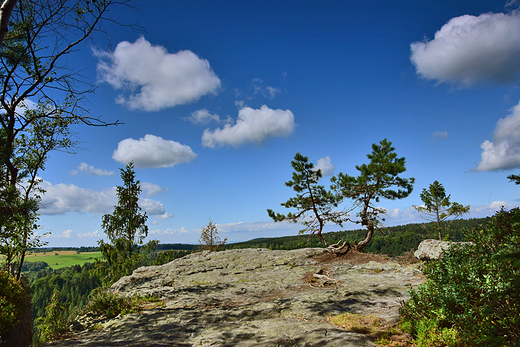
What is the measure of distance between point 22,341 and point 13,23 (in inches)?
344

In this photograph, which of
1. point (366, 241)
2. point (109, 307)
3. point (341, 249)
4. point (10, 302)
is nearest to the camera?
point (10, 302)

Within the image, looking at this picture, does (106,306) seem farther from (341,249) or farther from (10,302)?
(341,249)

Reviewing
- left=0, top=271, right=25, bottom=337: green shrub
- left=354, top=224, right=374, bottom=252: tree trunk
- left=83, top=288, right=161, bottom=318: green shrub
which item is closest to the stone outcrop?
left=354, top=224, right=374, bottom=252: tree trunk

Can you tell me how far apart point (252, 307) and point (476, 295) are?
5.48 m

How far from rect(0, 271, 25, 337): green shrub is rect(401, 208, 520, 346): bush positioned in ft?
28.3

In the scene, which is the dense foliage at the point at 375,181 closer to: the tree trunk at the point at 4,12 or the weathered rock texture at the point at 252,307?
the weathered rock texture at the point at 252,307

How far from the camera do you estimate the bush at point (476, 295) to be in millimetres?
3500

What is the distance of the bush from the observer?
3.50 m

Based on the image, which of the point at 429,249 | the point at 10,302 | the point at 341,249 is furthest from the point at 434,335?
the point at 341,249

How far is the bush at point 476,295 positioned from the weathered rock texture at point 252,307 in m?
1.18

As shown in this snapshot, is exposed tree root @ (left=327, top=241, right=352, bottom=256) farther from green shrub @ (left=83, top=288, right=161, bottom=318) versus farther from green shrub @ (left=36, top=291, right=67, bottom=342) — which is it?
green shrub @ (left=36, top=291, right=67, bottom=342)

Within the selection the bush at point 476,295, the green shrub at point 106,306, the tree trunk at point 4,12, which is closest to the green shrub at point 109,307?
the green shrub at point 106,306

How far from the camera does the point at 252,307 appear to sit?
745 centimetres

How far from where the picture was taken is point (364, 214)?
691 inches
